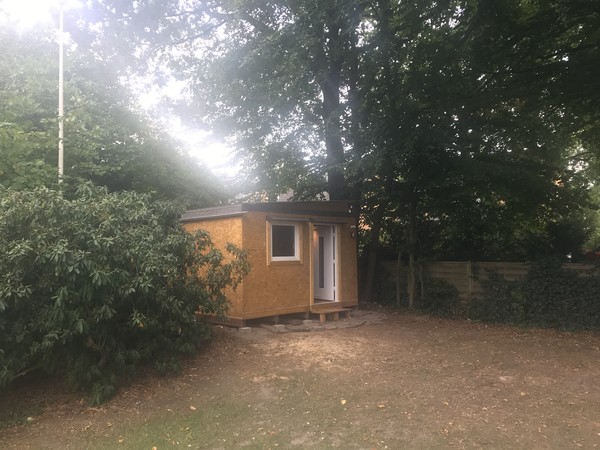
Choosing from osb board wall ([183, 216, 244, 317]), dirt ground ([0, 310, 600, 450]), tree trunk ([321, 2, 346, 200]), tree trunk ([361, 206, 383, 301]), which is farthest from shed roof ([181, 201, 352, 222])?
dirt ground ([0, 310, 600, 450])

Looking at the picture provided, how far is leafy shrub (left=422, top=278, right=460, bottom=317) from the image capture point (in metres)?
12.3

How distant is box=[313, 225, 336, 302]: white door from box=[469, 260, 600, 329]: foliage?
12.3 ft

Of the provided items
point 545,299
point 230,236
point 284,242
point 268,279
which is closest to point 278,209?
point 284,242

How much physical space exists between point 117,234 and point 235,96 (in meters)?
8.93

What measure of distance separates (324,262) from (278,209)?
2.67 metres

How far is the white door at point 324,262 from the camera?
1177 centimetres

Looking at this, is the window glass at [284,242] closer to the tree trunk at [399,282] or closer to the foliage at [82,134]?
the foliage at [82,134]

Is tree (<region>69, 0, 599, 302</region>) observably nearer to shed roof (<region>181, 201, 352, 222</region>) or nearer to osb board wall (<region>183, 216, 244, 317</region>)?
shed roof (<region>181, 201, 352, 222</region>)

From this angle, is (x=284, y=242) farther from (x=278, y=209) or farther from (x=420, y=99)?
(x=420, y=99)

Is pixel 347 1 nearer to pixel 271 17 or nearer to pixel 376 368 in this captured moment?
pixel 271 17

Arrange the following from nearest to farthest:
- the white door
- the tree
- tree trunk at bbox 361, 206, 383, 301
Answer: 1. the tree
2. the white door
3. tree trunk at bbox 361, 206, 383, 301

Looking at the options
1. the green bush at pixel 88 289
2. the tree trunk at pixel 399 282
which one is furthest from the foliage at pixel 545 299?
the green bush at pixel 88 289

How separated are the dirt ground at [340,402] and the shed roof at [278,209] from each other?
8.87 feet

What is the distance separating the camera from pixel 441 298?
1270 cm
